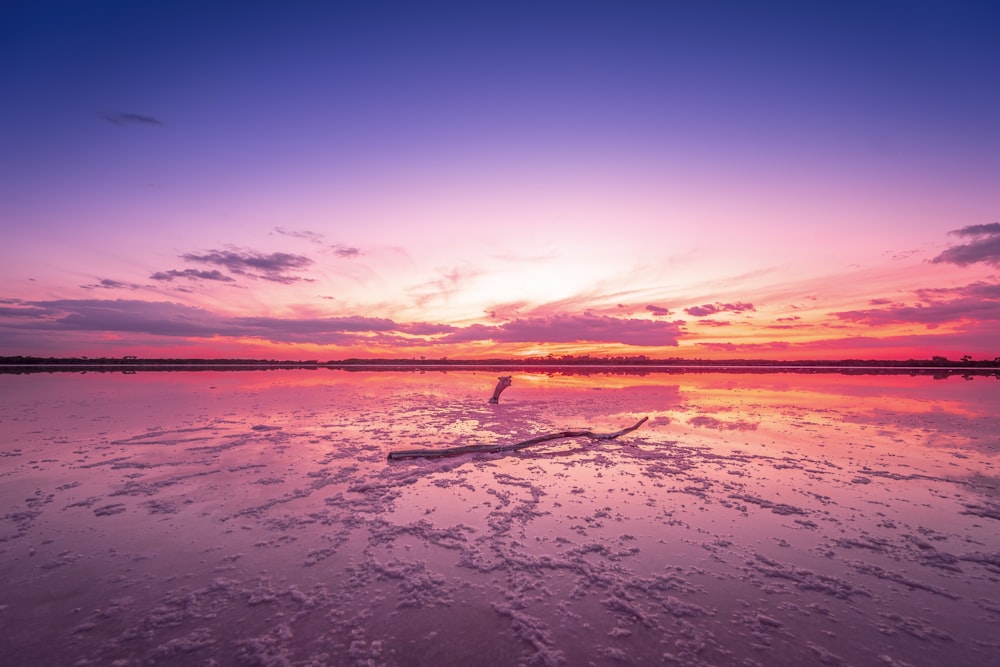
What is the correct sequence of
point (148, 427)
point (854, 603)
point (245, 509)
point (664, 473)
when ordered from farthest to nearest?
Answer: point (148, 427), point (664, 473), point (245, 509), point (854, 603)

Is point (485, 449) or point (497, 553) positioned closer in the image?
point (497, 553)

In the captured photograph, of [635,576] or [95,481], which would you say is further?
[95,481]

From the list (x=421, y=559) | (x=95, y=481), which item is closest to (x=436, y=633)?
(x=421, y=559)

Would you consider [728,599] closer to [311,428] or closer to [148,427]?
[311,428]

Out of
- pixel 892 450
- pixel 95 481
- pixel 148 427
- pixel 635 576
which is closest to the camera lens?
pixel 635 576

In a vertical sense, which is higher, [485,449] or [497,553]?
[485,449]

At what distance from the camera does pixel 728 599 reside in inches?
182

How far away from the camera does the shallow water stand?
3.89m

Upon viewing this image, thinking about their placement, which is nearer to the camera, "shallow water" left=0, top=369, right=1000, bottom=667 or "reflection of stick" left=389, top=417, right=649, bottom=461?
"shallow water" left=0, top=369, right=1000, bottom=667

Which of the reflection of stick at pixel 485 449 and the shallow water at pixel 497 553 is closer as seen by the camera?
the shallow water at pixel 497 553

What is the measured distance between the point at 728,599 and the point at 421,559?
353 centimetres

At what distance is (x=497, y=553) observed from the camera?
18.6 ft

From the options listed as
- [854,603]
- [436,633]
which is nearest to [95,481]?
[436,633]

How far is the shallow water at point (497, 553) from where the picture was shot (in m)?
3.89
